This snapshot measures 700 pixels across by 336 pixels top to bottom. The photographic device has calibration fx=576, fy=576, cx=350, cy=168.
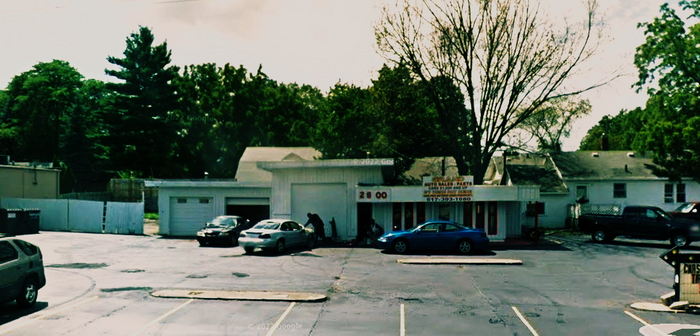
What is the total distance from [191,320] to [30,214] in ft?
82.4

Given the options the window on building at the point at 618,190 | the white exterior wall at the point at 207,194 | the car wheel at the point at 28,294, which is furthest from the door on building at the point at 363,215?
the window on building at the point at 618,190

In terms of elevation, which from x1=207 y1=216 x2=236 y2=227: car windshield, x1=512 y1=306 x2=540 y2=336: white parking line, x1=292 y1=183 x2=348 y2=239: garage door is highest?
x1=292 y1=183 x2=348 y2=239: garage door

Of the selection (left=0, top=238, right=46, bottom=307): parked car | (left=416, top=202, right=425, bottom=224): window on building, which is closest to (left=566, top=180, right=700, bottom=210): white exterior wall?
(left=416, top=202, right=425, bottom=224): window on building

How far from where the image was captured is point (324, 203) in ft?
106

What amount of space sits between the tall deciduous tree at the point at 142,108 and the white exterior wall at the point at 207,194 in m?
29.6

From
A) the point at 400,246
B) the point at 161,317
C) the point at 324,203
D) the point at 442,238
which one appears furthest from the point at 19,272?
the point at 324,203

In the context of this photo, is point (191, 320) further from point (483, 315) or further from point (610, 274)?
point (610, 274)

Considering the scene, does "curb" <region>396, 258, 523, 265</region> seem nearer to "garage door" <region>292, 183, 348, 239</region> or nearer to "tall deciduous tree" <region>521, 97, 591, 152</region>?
"garage door" <region>292, 183, 348, 239</region>

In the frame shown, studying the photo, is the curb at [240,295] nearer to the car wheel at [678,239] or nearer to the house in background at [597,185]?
the car wheel at [678,239]

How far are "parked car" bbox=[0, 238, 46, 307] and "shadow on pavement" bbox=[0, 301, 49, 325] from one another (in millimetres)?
190

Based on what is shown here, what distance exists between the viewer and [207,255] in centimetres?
2508

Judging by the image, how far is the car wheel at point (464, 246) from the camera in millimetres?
25753

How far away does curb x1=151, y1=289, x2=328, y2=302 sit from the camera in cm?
1512

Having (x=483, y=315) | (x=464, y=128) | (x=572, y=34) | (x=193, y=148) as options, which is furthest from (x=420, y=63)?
(x=193, y=148)
